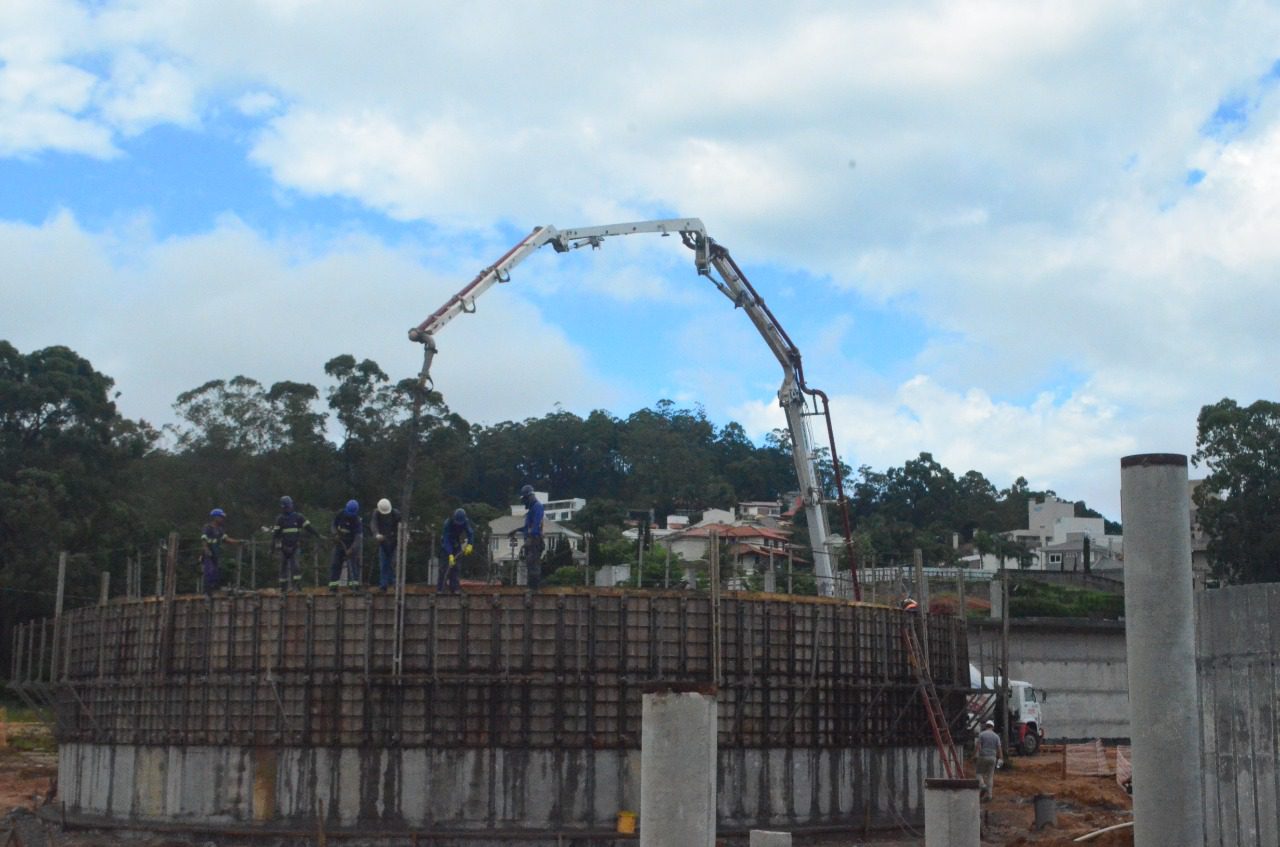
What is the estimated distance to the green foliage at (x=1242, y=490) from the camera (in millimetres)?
67188

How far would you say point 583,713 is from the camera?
22922 mm

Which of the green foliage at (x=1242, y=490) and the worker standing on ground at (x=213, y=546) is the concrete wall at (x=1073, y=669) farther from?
the worker standing on ground at (x=213, y=546)

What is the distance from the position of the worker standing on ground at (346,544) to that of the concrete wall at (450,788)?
3.28 metres

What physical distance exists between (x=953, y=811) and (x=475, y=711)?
28.1 ft

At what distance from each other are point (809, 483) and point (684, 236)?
6159 millimetres

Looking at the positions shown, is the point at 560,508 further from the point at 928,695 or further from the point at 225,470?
the point at 928,695

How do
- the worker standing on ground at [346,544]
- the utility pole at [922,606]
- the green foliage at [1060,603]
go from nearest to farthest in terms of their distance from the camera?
the worker standing on ground at [346,544]
the utility pole at [922,606]
the green foliage at [1060,603]

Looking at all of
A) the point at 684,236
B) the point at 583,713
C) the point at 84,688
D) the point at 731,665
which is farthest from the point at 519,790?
the point at 684,236

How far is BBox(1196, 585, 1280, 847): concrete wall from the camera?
15.1m

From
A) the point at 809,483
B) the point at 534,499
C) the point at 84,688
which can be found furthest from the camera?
the point at 809,483

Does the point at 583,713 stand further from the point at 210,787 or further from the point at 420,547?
the point at 420,547

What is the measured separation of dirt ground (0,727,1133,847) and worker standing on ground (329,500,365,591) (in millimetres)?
8765

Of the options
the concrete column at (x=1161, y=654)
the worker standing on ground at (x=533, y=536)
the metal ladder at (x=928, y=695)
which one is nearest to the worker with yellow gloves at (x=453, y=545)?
the worker standing on ground at (x=533, y=536)

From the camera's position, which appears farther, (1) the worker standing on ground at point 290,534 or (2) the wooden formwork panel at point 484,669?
(1) the worker standing on ground at point 290,534
